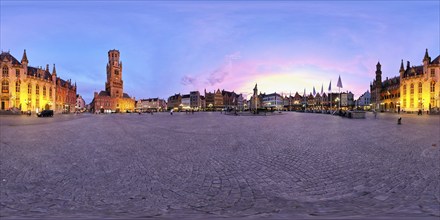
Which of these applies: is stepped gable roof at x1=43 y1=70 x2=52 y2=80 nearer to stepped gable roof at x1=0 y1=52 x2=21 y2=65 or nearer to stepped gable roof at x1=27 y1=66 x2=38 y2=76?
stepped gable roof at x1=27 y1=66 x2=38 y2=76

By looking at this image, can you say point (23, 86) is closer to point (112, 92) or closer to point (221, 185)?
point (112, 92)

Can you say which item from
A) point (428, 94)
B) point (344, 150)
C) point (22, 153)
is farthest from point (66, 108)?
point (428, 94)

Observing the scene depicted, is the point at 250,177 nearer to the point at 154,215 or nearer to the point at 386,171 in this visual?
the point at 154,215

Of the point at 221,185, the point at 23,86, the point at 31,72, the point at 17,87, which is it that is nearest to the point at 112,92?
the point at 31,72

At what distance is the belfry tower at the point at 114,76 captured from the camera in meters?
148

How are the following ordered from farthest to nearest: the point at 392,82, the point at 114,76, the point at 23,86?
the point at 114,76
the point at 392,82
the point at 23,86

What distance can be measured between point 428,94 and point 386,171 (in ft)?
317

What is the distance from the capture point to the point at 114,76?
150m

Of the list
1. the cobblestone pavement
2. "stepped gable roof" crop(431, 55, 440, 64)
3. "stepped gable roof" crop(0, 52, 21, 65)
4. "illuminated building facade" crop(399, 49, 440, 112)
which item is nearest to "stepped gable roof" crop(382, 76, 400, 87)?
"illuminated building facade" crop(399, 49, 440, 112)

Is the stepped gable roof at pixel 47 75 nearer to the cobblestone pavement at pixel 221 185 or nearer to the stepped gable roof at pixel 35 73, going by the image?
the stepped gable roof at pixel 35 73

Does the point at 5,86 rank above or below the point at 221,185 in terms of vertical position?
above

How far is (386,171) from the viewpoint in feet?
24.9

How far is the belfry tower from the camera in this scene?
148 metres

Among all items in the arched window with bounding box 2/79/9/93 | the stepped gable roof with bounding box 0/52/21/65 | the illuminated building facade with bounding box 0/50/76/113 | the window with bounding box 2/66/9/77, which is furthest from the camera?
the stepped gable roof with bounding box 0/52/21/65
